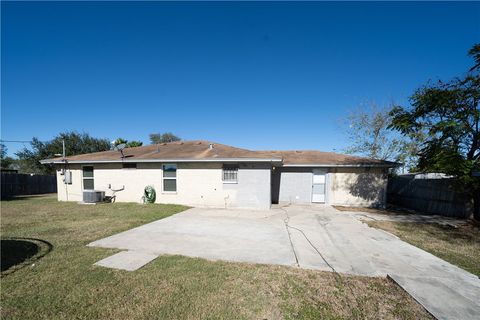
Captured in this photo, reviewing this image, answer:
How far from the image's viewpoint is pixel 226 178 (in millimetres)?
10352

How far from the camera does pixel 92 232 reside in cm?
602

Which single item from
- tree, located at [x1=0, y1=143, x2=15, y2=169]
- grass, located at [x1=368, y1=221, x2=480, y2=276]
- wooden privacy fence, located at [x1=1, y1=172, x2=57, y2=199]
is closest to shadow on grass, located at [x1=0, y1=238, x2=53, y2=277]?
grass, located at [x1=368, y1=221, x2=480, y2=276]

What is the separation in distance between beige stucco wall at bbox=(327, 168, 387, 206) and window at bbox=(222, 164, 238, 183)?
570cm

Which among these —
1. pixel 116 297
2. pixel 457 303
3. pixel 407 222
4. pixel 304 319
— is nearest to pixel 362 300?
pixel 304 319

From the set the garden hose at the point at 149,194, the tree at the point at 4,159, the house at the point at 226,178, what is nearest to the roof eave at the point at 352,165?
the house at the point at 226,178

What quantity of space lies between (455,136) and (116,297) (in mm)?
12513

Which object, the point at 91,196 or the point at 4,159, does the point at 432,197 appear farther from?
the point at 4,159

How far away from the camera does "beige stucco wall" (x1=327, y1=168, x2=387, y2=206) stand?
39.4 ft

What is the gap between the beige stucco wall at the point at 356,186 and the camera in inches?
473

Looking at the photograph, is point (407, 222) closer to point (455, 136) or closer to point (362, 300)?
point (455, 136)

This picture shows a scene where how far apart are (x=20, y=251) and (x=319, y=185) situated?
1217cm

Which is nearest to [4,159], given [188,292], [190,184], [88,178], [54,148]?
[54,148]

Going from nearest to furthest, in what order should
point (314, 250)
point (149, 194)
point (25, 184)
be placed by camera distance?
point (314, 250), point (149, 194), point (25, 184)

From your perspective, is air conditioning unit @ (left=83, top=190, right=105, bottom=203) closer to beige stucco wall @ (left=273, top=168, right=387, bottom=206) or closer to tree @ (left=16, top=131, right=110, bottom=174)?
beige stucco wall @ (left=273, top=168, right=387, bottom=206)
